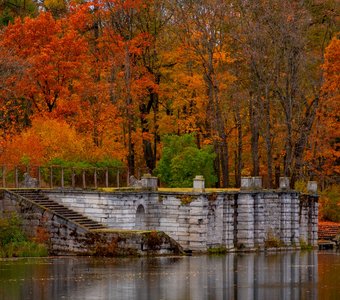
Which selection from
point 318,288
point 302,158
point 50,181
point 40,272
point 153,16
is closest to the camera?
point 318,288

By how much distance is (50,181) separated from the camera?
68.6 meters

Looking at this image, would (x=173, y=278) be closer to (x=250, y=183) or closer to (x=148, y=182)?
(x=148, y=182)

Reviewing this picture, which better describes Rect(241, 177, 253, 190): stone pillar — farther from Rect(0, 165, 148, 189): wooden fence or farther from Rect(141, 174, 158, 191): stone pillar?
Rect(0, 165, 148, 189): wooden fence

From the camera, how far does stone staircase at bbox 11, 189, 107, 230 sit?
2571 inches

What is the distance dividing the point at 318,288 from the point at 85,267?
11.7 m

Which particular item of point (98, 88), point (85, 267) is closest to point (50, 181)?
point (85, 267)

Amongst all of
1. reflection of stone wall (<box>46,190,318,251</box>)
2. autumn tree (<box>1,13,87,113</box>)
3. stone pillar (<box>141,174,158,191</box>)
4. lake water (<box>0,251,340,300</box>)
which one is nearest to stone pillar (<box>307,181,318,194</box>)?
reflection of stone wall (<box>46,190,318,251</box>)

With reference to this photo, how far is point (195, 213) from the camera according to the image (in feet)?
218

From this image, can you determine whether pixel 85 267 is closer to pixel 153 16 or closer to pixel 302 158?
pixel 302 158

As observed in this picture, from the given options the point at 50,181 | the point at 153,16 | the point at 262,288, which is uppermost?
the point at 153,16

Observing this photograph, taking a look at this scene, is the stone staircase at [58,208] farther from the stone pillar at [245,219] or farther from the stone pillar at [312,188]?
the stone pillar at [312,188]

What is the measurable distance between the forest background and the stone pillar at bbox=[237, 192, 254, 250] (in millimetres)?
7004

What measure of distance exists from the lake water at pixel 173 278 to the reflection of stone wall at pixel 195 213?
223 centimetres

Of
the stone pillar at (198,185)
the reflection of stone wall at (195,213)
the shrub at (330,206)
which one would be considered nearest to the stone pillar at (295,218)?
the reflection of stone wall at (195,213)
